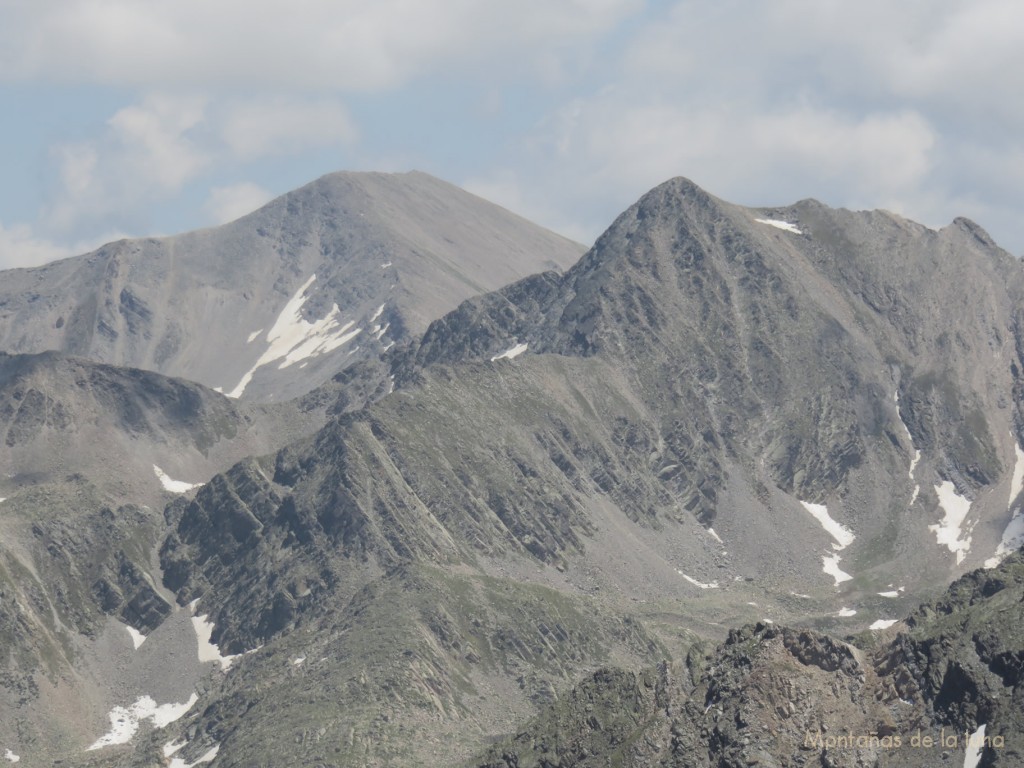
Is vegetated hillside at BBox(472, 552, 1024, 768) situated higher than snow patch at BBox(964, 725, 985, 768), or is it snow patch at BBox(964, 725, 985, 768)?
vegetated hillside at BBox(472, 552, 1024, 768)

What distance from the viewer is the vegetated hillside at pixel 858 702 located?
17088cm

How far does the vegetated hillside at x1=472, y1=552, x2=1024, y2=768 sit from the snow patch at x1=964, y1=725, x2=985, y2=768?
116 mm

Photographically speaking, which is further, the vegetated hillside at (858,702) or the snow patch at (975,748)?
the vegetated hillside at (858,702)

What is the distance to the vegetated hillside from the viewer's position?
171 metres

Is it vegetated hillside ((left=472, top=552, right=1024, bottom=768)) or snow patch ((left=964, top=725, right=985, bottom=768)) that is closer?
snow patch ((left=964, top=725, right=985, bottom=768))

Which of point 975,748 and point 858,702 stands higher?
point 858,702

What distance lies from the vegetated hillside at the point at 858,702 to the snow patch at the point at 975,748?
12cm

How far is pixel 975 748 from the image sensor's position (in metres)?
168

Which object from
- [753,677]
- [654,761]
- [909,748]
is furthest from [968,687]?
[654,761]

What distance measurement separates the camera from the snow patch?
547 feet

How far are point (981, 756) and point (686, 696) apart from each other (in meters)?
37.0

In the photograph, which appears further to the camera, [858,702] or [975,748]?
[858,702]

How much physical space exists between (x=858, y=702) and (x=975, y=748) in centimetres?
1409

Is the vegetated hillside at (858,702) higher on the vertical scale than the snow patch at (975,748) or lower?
higher
